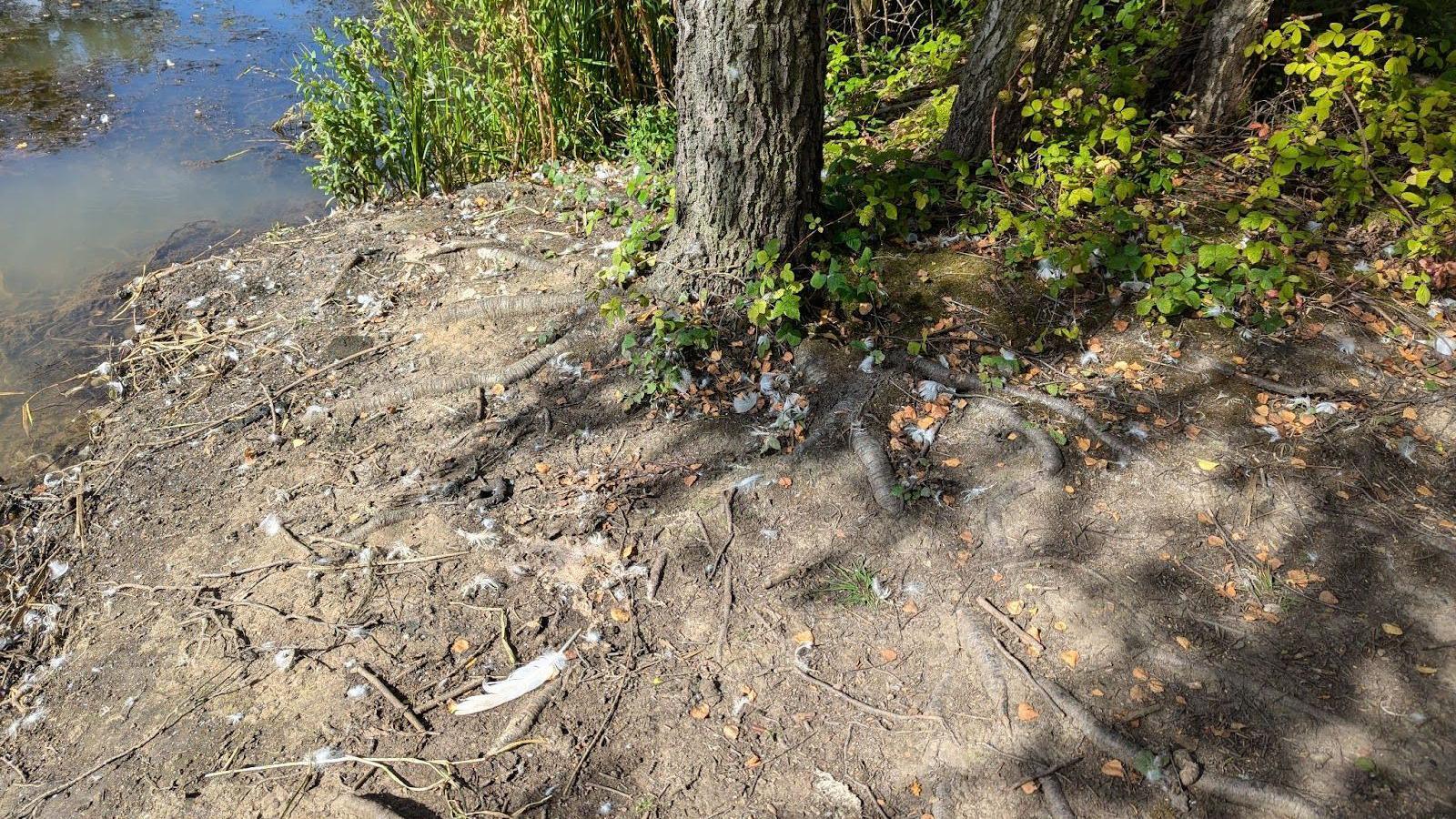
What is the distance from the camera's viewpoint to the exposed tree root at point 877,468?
276 cm

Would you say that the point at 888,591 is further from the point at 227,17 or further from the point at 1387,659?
the point at 227,17

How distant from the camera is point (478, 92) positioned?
16.7 feet

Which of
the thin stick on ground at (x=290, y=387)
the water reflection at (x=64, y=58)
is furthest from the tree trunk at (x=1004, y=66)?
the water reflection at (x=64, y=58)

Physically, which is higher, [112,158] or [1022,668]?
[112,158]

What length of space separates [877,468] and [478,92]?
12.4 feet

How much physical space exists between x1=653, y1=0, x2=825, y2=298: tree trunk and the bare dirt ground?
0.48 m

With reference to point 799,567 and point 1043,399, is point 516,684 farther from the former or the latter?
point 1043,399

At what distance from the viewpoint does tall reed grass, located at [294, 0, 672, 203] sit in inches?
191

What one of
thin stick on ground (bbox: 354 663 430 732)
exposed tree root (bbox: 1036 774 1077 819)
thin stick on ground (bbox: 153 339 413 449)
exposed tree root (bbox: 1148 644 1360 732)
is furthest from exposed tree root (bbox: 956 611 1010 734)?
thin stick on ground (bbox: 153 339 413 449)

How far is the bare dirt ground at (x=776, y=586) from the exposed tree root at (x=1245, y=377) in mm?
21

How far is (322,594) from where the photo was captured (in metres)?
2.72

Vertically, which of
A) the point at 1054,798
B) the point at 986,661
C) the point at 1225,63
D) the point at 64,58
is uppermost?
the point at 64,58

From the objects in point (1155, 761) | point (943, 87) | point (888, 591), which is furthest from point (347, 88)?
point (1155, 761)

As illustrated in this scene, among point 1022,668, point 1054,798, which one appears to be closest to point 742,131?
point 1022,668
